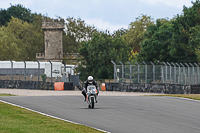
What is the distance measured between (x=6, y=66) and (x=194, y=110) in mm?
45185

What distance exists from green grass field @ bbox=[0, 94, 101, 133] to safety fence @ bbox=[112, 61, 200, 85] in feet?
88.4

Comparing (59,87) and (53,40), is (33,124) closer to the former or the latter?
(59,87)

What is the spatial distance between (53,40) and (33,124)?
100483 mm

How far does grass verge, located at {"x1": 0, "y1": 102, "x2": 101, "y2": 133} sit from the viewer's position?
16.3 metres

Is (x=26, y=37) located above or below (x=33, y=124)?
above

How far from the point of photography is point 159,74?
49.0m

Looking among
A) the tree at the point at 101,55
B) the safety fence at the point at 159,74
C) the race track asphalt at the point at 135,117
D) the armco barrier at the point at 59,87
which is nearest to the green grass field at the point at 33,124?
the race track asphalt at the point at 135,117

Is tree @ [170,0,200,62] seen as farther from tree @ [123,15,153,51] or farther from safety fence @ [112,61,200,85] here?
tree @ [123,15,153,51]

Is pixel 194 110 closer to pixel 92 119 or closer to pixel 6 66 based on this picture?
pixel 92 119

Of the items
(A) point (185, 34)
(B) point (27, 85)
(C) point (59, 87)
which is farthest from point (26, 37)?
(C) point (59, 87)

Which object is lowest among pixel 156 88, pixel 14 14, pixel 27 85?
pixel 156 88

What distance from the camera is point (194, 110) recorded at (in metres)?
25.0

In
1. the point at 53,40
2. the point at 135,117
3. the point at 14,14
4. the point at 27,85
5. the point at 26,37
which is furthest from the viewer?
the point at 14,14

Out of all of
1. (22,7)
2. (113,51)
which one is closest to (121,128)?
(113,51)
